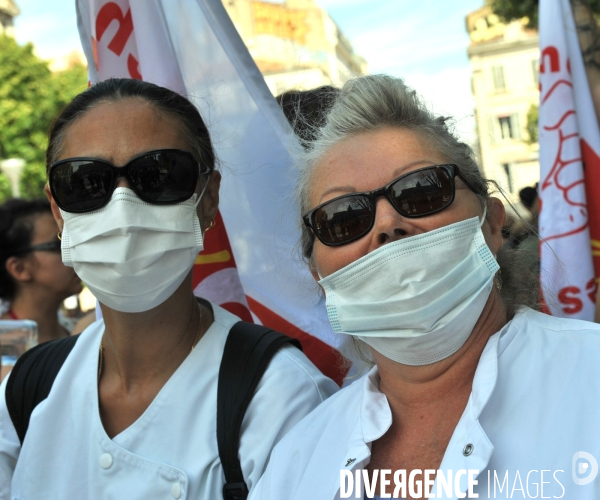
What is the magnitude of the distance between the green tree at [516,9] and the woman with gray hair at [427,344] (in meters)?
12.5

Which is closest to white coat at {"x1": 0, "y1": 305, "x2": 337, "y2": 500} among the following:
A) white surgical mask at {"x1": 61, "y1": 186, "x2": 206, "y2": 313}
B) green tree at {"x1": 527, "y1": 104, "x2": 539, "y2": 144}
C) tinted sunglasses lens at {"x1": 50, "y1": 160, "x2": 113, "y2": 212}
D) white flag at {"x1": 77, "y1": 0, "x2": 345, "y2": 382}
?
white surgical mask at {"x1": 61, "y1": 186, "x2": 206, "y2": 313}

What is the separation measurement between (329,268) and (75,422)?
105 centimetres

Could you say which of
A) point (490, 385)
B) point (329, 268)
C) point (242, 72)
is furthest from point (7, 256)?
point (490, 385)

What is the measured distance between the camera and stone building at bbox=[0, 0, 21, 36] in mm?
43906

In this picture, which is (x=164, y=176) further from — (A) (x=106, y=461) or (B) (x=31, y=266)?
(B) (x=31, y=266)

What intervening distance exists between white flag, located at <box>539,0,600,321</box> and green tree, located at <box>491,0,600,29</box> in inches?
419

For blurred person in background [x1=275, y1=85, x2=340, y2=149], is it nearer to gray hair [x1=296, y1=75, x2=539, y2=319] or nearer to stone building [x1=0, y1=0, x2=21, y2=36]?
gray hair [x1=296, y1=75, x2=539, y2=319]

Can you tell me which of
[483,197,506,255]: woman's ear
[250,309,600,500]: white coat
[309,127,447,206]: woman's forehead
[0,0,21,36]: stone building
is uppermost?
[0,0,21,36]: stone building

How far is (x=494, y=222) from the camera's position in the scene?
2244 millimetres

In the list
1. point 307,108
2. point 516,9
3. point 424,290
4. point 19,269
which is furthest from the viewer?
point 516,9

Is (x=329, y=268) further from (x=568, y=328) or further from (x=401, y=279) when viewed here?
(x=568, y=328)

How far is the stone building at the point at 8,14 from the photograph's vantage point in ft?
144

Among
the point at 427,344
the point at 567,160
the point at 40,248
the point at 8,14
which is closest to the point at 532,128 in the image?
the point at 8,14

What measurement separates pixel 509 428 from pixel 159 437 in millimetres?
1111
